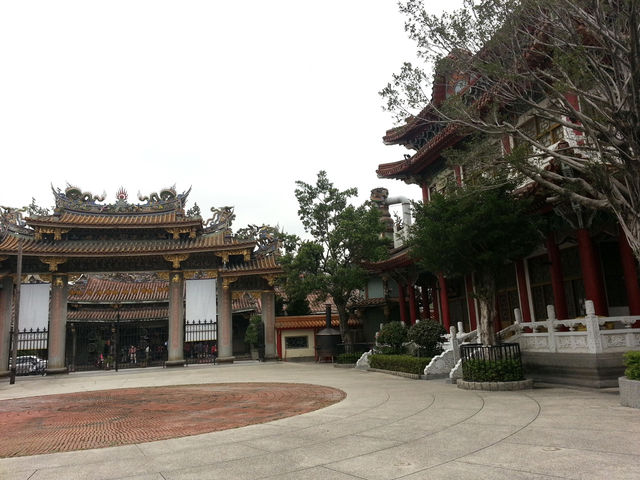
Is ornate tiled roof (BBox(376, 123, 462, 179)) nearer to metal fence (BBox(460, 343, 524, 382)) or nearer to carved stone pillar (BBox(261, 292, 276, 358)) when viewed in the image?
metal fence (BBox(460, 343, 524, 382))

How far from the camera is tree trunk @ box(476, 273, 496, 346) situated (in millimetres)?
11797

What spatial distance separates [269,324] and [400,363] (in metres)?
12.2

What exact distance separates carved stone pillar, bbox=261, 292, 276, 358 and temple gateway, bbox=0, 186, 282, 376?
58 mm

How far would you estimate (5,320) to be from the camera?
2434cm

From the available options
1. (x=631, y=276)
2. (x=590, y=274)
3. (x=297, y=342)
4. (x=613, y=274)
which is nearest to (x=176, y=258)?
(x=297, y=342)

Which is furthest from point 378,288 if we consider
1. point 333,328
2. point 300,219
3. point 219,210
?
point 219,210

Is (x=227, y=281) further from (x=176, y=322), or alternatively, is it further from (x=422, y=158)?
(x=422, y=158)

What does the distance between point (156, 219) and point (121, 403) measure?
18071mm

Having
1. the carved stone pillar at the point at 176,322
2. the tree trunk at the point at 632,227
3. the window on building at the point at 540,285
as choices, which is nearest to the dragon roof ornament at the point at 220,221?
the carved stone pillar at the point at 176,322

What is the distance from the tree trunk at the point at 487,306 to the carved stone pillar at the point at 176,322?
717 inches

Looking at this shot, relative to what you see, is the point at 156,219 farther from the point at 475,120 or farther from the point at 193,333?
the point at 475,120

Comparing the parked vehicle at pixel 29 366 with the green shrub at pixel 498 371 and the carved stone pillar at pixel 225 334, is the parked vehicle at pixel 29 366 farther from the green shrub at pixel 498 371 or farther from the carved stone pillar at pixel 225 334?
the green shrub at pixel 498 371

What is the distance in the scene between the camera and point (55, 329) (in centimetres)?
2478

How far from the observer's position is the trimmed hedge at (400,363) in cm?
1440
